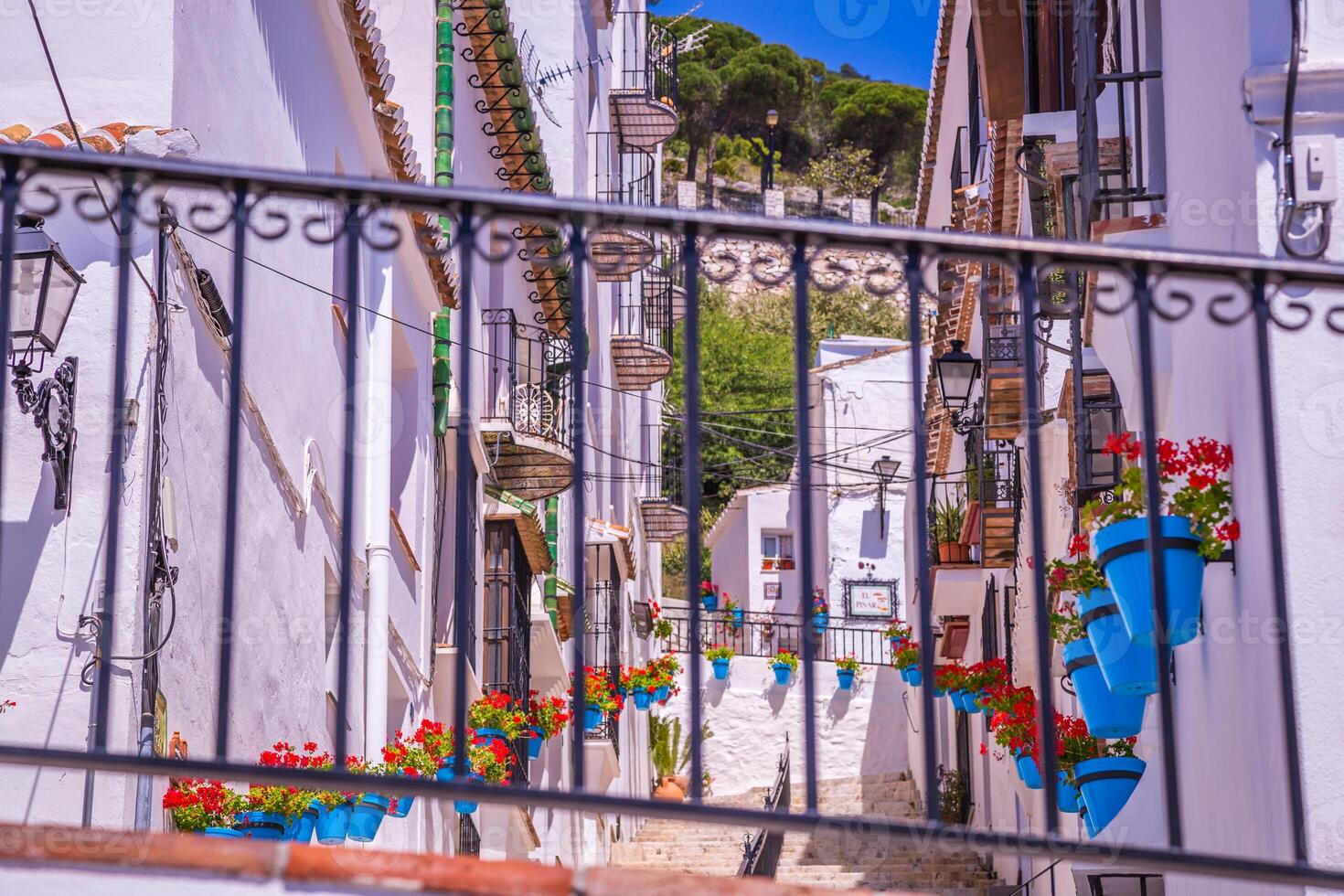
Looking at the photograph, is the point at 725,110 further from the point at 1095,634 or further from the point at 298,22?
the point at 1095,634

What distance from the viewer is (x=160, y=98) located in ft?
20.8

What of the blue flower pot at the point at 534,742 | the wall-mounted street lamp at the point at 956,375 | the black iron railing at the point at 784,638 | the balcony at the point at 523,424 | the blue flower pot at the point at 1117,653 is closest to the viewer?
the blue flower pot at the point at 1117,653

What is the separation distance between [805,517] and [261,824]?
11.2 feet

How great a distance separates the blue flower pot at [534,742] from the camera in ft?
45.2

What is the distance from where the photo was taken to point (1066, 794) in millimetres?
10695

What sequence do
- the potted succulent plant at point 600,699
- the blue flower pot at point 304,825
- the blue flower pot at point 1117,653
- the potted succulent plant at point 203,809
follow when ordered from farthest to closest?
the potted succulent plant at point 600,699
the blue flower pot at point 304,825
the potted succulent plant at point 203,809
the blue flower pot at point 1117,653

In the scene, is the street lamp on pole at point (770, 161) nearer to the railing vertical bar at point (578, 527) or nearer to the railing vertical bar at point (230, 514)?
the railing vertical bar at point (578, 527)

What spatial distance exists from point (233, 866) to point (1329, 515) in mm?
3169

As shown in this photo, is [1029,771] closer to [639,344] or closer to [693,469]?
[693,469]

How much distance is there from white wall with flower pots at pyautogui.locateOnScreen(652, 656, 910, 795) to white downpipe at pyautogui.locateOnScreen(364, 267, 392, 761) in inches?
738

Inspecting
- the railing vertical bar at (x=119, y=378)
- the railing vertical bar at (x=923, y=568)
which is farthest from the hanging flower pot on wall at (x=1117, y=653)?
the railing vertical bar at (x=119, y=378)

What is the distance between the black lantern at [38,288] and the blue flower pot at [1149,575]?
3.30 metres

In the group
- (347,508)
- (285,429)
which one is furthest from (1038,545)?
(285,429)

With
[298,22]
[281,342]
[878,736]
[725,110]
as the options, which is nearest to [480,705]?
[281,342]
